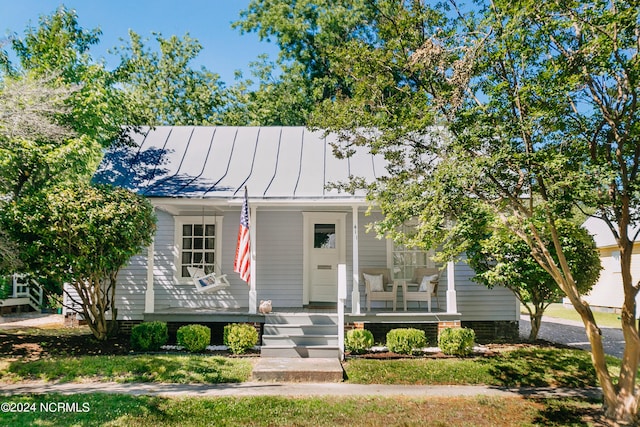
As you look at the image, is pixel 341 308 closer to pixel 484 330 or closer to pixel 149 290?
pixel 484 330

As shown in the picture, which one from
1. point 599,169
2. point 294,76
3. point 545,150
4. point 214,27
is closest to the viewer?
point 599,169

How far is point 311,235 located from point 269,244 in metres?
1.08

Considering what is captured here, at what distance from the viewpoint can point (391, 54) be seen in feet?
22.0

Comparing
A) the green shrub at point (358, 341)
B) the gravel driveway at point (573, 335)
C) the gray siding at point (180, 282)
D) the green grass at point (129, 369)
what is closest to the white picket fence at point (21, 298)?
the gray siding at point (180, 282)

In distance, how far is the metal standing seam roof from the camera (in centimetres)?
1095

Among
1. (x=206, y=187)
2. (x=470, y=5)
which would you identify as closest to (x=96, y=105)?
(x=206, y=187)

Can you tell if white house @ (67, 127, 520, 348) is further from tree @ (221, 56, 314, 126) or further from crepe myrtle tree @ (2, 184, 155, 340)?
tree @ (221, 56, 314, 126)

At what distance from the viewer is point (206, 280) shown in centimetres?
1118

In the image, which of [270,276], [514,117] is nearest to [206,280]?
[270,276]

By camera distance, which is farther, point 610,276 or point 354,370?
point 610,276

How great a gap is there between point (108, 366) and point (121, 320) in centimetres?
296

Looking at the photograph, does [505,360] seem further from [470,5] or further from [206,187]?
[206,187]

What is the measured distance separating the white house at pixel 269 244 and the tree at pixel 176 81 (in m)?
12.1

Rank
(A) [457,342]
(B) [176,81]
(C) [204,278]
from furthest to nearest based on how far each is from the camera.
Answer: (B) [176,81], (C) [204,278], (A) [457,342]
